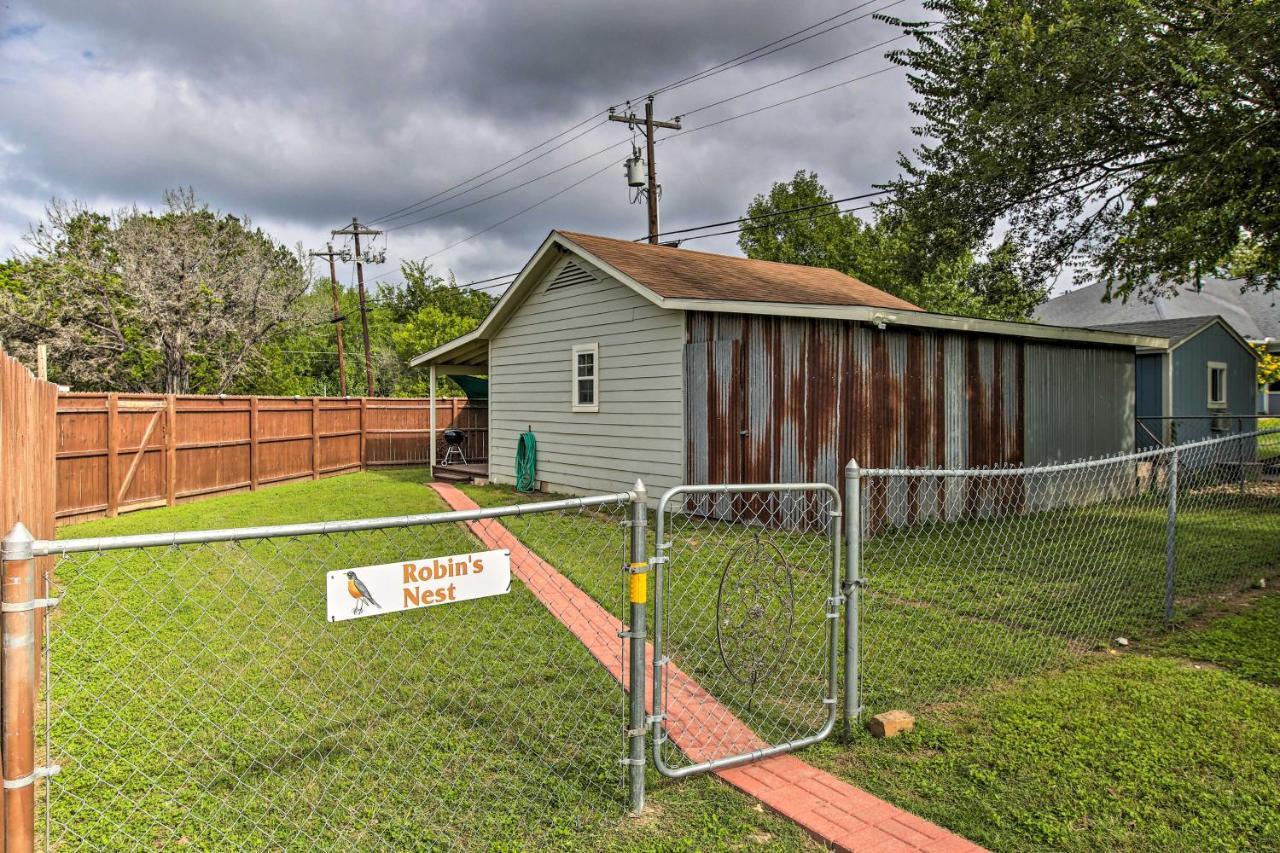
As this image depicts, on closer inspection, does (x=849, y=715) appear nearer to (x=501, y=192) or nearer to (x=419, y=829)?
(x=419, y=829)

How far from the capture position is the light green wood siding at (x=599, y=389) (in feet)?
36.1

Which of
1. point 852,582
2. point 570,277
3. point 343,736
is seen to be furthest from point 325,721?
point 570,277

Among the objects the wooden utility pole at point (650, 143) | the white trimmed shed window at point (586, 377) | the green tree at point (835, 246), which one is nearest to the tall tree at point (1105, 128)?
the white trimmed shed window at point (586, 377)

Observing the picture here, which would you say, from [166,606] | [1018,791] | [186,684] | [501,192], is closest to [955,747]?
[1018,791]

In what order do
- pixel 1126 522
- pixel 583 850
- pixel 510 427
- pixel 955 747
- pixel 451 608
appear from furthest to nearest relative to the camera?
1. pixel 510 427
2. pixel 1126 522
3. pixel 451 608
4. pixel 955 747
5. pixel 583 850

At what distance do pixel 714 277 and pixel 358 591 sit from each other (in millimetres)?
10421

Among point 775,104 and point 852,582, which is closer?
point 852,582

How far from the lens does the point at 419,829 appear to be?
9.71 ft

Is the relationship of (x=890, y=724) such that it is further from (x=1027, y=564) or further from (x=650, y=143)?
(x=650, y=143)

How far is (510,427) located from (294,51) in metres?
7.37

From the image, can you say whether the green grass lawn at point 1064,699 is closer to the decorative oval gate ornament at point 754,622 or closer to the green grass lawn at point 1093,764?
the green grass lawn at point 1093,764

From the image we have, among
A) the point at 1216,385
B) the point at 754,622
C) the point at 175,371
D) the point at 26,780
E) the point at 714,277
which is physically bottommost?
the point at 754,622

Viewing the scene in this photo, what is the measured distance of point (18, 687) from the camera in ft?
6.59

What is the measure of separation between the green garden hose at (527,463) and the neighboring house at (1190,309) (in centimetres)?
3114
